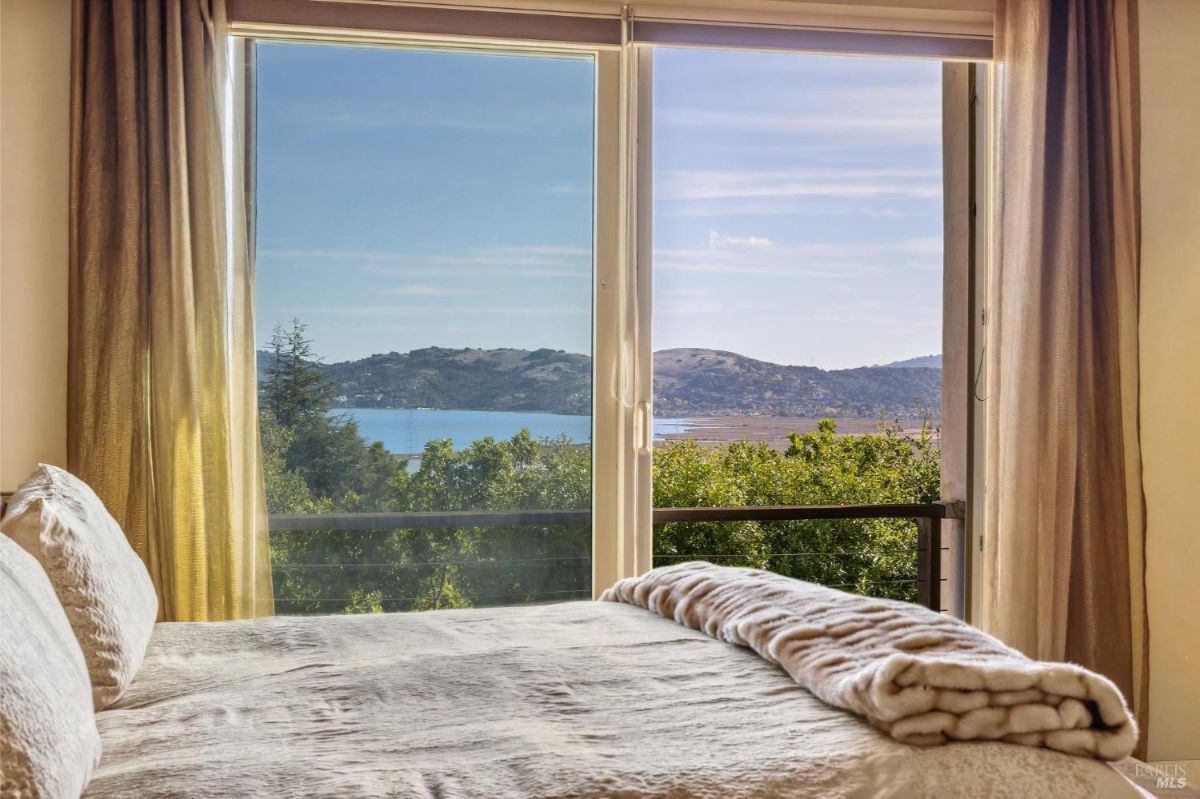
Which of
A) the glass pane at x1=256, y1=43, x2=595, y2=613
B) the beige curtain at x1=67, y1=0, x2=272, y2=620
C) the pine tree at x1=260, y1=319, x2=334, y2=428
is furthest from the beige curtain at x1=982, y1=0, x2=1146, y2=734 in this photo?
the beige curtain at x1=67, y1=0, x2=272, y2=620

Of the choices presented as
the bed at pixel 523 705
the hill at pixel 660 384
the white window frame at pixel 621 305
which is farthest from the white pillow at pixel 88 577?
the white window frame at pixel 621 305

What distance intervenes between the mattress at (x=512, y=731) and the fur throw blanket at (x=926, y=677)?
0.03m

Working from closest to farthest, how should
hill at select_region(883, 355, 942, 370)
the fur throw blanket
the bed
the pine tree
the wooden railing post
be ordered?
the bed
the fur throw blanket
the pine tree
hill at select_region(883, 355, 942, 370)
the wooden railing post

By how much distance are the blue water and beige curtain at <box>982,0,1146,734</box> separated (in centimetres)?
139

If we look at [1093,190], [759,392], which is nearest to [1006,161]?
[1093,190]

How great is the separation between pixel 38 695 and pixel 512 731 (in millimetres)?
582

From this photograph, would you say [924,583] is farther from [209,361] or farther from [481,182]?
[209,361]

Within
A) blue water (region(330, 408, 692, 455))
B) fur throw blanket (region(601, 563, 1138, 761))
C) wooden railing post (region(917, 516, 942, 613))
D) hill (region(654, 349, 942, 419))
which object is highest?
hill (region(654, 349, 942, 419))

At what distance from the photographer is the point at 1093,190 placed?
3361 millimetres

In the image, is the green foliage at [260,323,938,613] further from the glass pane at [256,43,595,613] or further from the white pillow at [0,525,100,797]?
the white pillow at [0,525,100,797]

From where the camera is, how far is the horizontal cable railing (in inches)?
127

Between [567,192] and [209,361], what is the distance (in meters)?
1.19

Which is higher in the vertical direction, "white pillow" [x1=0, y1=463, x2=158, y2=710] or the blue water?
the blue water

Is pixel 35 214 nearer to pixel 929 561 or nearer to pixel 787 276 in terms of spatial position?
pixel 787 276
